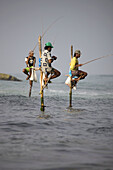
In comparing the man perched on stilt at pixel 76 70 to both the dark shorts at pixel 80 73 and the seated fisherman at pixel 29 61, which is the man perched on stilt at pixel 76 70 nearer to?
the dark shorts at pixel 80 73

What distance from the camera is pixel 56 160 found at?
5.51 metres

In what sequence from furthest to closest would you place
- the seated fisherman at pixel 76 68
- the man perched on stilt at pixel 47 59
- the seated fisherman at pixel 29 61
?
the seated fisherman at pixel 29 61
the seated fisherman at pixel 76 68
the man perched on stilt at pixel 47 59

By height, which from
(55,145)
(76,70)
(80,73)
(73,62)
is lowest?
(55,145)

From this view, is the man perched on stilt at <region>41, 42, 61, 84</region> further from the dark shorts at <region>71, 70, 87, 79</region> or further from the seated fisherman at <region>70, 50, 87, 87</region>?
the dark shorts at <region>71, 70, 87, 79</region>

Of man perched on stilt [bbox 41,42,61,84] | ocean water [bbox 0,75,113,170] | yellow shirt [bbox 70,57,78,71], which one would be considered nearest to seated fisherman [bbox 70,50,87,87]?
yellow shirt [bbox 70,57,78,71]

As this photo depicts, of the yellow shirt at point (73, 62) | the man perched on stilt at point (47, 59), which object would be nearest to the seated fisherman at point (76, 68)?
the yellow shirt at point (73, 62)

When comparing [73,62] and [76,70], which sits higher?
[73,62]

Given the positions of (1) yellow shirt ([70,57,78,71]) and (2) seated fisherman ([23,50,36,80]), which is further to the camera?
(2) seated fisherman ([23,50,36,80])

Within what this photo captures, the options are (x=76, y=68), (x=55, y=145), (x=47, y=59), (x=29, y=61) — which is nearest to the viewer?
(x=55, y=145)

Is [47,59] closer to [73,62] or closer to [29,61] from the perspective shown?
[73,62]

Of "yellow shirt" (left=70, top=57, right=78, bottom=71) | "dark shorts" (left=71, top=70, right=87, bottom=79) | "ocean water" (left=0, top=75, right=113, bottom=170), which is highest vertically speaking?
"yellow shirt" (left=70, top=57, right=78, bottom=71)

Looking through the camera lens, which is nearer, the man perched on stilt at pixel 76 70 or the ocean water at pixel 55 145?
the ocean water at pixel 55 145

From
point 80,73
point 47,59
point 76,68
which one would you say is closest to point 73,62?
point 76,68

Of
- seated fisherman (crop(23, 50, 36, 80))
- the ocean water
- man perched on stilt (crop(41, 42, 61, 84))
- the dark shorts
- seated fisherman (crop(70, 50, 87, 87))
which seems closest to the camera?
the ocean water
